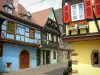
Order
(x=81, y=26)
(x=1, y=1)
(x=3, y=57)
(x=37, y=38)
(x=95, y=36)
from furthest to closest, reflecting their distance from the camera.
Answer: (x=37, y=38) < (x=1, y=1) < (x=3, y=57) < (x=81, y=26) < (x=95, y=36)

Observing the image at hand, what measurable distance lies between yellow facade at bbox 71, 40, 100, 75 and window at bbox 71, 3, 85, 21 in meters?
1.77

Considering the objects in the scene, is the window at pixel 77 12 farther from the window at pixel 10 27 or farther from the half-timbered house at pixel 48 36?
the half-timbered house at pixel 48 36

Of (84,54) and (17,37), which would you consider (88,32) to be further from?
(17,37)

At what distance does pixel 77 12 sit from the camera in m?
11.0

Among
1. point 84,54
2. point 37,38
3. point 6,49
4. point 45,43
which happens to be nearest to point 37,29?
point 37,38

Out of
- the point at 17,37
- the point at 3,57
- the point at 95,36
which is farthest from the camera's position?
the point at 17,37

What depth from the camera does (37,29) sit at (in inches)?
923

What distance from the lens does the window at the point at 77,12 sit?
10788 millimetres

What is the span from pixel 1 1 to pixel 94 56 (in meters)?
15.1

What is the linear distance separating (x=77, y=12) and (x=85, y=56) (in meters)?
3.14

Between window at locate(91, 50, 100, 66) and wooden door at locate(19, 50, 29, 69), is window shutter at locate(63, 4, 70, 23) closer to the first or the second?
window at locate(91, 50, 100, 66)

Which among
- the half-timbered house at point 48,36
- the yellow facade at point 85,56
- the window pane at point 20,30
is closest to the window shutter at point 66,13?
the yellow facade at point 85,56

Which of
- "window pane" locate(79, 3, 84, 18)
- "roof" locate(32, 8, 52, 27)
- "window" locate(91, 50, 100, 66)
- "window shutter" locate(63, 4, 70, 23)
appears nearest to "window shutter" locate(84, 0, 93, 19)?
"window pane" locate(79, 3, 84, 18)

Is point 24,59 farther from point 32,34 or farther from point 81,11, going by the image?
point 81,11
